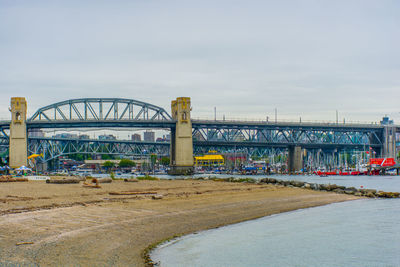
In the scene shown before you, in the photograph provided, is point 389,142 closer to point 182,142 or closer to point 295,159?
point 295,159

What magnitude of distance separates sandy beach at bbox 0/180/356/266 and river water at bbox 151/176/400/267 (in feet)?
4.22

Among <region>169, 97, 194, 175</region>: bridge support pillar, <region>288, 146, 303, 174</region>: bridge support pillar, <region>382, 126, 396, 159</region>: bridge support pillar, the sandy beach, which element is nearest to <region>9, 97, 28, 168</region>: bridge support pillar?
<region>169, 97, 194, 175</region>: bridge support pillar

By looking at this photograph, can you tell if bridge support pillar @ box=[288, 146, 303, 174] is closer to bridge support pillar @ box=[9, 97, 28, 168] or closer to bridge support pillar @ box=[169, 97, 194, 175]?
bridge support pillar @ box=[169, 97, 194, 175]

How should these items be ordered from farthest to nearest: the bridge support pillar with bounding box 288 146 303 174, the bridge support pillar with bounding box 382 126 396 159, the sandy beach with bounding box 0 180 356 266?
the bridge support pillar with bounding box 382 126 396 159 → the bridge support pillar with bounding box 288 146 303 174 → the sandy beach with bounding box 0 180 356 266

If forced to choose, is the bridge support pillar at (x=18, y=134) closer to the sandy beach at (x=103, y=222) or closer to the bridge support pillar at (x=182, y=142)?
the bridge support pillar at (x=182, y=142)

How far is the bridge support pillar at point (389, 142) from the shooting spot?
576 ft

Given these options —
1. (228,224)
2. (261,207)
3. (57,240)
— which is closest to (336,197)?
(261,207)

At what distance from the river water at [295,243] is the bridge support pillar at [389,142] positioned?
489ft

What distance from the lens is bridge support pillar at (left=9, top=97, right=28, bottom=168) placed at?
436ft

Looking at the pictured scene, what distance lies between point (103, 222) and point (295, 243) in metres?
9.61

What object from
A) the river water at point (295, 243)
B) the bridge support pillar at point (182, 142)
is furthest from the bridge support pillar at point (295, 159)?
the river water at point (295, 243)

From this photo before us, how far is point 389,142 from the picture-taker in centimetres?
17638

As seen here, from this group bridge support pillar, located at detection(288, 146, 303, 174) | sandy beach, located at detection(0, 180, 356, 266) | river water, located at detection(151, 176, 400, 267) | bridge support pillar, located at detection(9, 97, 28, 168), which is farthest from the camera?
bridge support pillar, located at detection(288, 146, 303, 174)

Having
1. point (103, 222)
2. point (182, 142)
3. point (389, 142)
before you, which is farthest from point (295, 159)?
point (103, 222)
